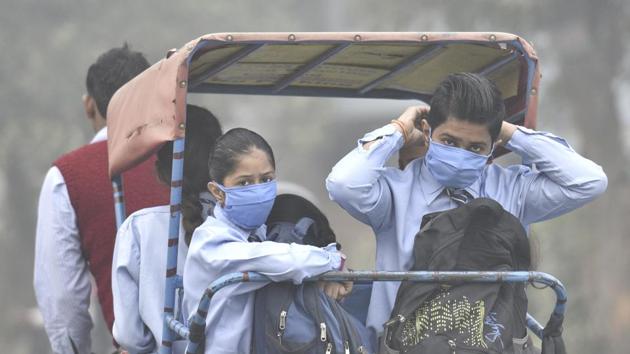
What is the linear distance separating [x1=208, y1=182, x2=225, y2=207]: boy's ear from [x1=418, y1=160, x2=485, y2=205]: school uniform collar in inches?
25.7

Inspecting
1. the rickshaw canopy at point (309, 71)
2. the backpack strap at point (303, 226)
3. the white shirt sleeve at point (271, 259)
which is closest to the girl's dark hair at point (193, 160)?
the rickshaw canopy at point (309, 71)

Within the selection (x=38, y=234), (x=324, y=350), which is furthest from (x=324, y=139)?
(x=324, y=350)

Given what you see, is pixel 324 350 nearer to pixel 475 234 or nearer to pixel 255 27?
pixel 475 234

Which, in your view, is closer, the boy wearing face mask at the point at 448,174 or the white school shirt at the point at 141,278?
the boy wearing face mask at the point at 448,174

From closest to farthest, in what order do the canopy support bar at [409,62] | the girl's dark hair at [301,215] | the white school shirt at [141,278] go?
the girl's dark hair at [301,215] < the white school shirt at [141,278] < the canopy support bar at [409,62]

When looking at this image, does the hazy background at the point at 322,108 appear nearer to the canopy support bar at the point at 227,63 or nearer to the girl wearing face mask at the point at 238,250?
the canopy support bar at the point at 227,63

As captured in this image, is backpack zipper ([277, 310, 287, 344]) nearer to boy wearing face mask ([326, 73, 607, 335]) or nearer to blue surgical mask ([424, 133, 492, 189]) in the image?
boy wearing face mask ([326, 73, 607, 335])

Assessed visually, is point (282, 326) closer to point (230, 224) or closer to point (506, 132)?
point (230, 224)

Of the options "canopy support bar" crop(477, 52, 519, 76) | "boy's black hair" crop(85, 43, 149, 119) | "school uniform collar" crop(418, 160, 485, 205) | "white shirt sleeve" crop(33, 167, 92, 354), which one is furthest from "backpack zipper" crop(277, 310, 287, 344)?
"boy's black hair" crop(85, 43, 149, 119)

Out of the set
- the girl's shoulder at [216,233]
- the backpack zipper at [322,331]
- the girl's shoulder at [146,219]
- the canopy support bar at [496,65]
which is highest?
the canopy support bar at [496,65]

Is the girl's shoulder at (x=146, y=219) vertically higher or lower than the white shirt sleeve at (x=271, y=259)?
lower

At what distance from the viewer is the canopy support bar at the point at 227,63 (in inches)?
176

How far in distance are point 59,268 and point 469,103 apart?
2.11m

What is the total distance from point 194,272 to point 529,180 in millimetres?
1175
